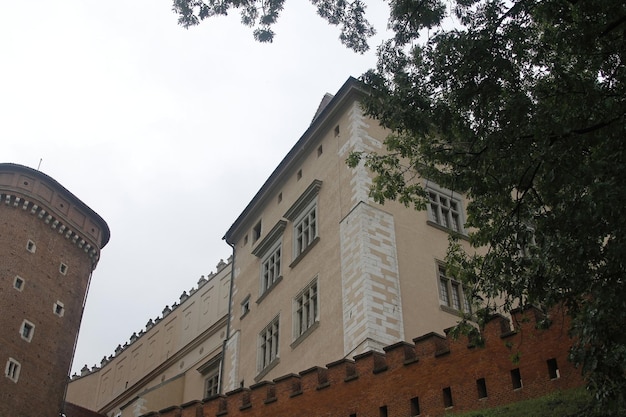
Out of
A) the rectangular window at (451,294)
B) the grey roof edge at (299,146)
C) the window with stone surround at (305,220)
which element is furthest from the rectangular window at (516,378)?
the window with stone surround at (305,220)

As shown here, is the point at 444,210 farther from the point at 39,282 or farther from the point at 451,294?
the point at 39,282

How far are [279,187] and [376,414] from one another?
14.6 metres

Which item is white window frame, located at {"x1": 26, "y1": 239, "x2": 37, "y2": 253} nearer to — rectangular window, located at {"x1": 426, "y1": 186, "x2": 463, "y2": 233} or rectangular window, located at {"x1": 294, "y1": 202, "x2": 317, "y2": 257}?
rectangular window, located at {"x1": 294, "y1": 202, "x2": 317, "y2": 257}

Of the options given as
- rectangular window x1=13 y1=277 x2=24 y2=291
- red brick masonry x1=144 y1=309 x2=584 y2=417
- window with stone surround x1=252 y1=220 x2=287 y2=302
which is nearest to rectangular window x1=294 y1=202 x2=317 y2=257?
window with stone surround x1=252 y1=220 x2=287 y2=302

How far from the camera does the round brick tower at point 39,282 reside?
115 feet

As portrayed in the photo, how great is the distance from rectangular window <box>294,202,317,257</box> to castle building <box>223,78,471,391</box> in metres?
0.04

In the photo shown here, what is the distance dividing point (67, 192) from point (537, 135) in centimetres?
3511

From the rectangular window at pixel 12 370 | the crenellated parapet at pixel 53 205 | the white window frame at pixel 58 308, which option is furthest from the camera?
the crenellated parapet at pixel 53 205

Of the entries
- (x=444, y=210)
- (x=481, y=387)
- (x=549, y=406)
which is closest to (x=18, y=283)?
(x=444, y=210)

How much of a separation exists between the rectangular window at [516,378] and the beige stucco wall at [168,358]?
22624 millimetres

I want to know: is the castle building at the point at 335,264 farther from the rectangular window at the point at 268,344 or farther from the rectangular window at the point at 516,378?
the rectangular window at the point at 516,378

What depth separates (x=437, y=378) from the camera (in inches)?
588

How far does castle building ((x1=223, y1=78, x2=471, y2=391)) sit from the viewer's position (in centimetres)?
2109

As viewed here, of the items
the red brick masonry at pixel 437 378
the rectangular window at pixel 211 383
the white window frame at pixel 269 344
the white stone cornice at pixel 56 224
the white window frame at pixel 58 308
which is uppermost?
the white stone cornice at pixel 56 224
